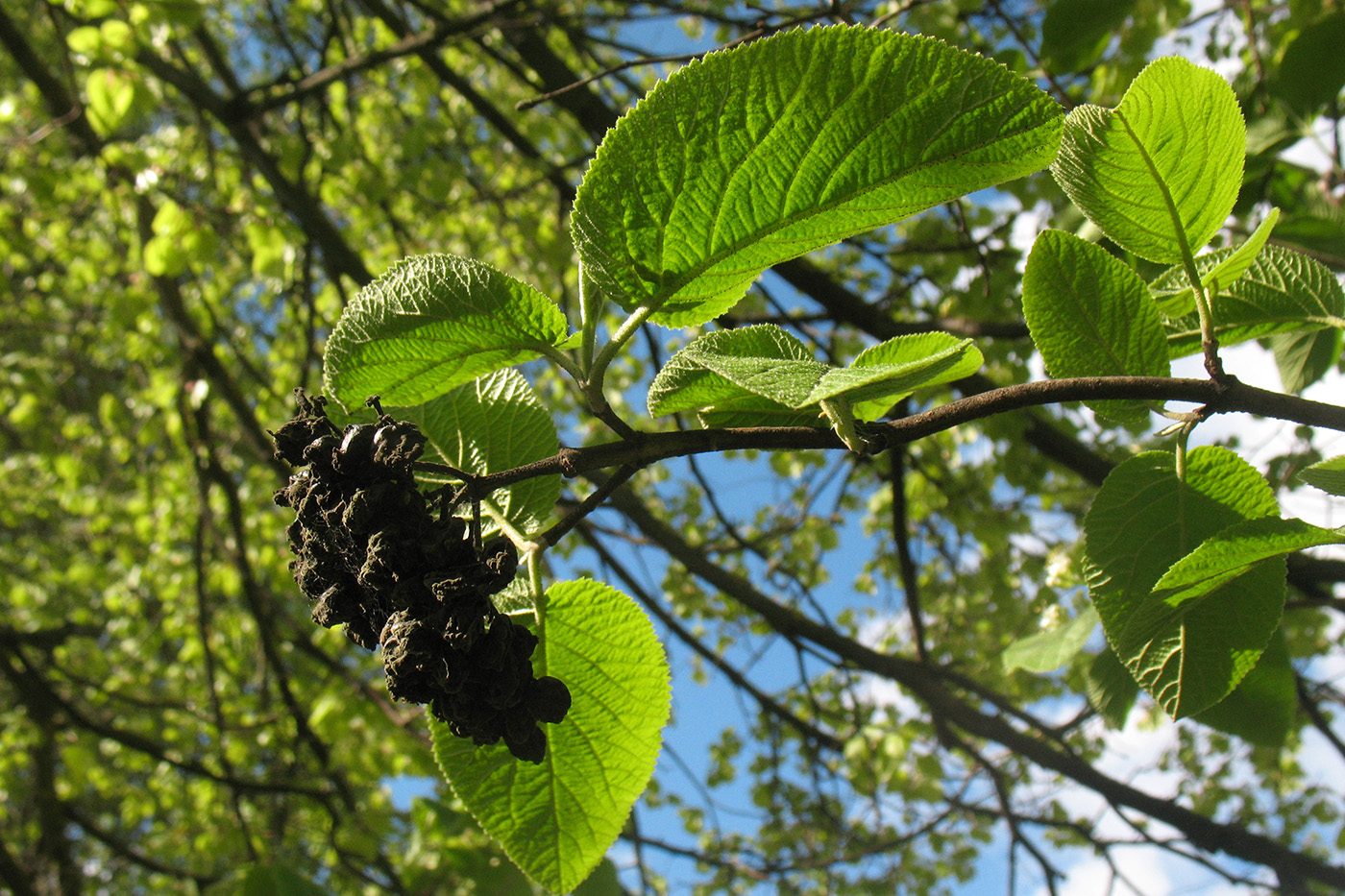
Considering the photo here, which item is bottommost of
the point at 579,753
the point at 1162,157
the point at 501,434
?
the point at 579,753

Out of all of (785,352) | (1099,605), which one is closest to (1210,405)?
(1099,605)

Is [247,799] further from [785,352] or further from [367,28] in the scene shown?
[785,352]

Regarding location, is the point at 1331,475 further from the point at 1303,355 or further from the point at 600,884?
the point at 600,884

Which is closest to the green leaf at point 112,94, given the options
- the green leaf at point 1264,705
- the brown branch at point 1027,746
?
the brown branch at point 1027,746

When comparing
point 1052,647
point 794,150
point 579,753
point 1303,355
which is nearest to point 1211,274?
point 794,150

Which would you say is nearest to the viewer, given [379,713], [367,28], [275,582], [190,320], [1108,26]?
[1108,26]
